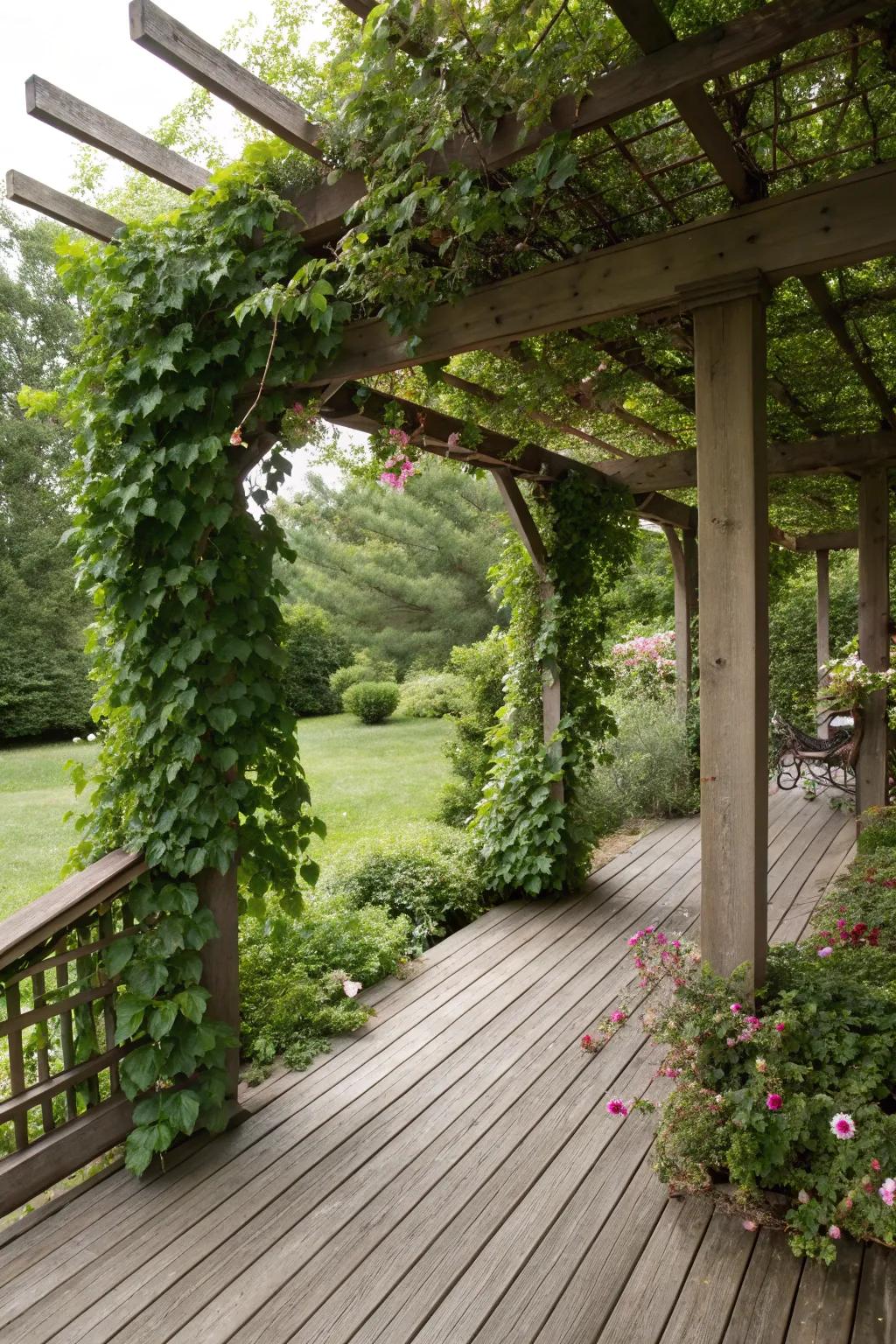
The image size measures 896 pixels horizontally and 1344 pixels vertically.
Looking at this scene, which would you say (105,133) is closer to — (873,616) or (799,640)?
(873,616)

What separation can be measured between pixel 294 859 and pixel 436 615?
11.5 meters

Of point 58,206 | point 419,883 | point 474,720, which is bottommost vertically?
point 419,883

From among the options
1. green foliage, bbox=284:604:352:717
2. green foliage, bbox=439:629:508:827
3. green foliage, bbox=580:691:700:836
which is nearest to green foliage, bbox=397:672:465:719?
green foliage, bbox=284:604:352:717

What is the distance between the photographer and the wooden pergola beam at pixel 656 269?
1.89 meters

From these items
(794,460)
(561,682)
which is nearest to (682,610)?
(794,460)

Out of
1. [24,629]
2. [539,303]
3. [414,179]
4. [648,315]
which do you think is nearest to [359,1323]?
[539,303]

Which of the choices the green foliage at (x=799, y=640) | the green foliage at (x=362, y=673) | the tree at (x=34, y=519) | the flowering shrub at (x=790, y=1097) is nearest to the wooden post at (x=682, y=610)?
the green foliage at (x=799, y=640)

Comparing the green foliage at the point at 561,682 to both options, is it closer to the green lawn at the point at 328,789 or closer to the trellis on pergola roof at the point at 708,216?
the green lawn at the point at 328,789

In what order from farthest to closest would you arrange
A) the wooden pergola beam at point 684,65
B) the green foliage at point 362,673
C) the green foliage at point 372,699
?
the green foliage at point 362,673, the green foliage at point 372,699, the wooden pergola beam at point 684,65

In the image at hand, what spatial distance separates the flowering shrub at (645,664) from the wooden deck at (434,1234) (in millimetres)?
5398

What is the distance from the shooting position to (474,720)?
7074 mm

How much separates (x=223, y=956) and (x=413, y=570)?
459 inches

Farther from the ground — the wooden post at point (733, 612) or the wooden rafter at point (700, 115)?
the wooden rafter at point (700, 115)

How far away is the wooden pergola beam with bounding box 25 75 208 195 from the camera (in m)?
2.04
